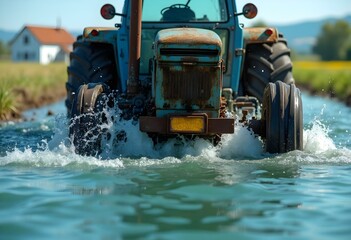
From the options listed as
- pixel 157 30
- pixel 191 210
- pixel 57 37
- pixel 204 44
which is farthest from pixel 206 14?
pixel 57 37

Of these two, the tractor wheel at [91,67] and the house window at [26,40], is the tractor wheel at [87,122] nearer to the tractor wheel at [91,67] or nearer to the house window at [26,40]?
the tractor wheel at [91,67]

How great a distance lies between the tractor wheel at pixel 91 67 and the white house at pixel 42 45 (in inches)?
2639

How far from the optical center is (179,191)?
229 inches

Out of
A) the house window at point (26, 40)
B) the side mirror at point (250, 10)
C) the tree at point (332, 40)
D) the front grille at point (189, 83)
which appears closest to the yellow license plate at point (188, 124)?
the front grille at point (189, 83)

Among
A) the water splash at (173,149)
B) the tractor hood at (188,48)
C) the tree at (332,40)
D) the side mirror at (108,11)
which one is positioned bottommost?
the water splash at (173,149)

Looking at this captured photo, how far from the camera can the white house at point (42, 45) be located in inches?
3007

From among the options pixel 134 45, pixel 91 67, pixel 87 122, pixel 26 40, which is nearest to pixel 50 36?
pixel 26 40

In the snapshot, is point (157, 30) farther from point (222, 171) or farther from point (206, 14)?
point (222, 171)

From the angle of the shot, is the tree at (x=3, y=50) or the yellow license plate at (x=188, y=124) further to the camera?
the tree at (x=3, y=50)

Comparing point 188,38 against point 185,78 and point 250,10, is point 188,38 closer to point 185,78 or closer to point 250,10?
point 185,78

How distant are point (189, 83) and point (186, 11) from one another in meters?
1.46

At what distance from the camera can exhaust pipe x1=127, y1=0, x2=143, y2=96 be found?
7719mm

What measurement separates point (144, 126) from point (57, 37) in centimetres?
7160

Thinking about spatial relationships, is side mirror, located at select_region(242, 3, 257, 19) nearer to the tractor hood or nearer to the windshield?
the windshield
